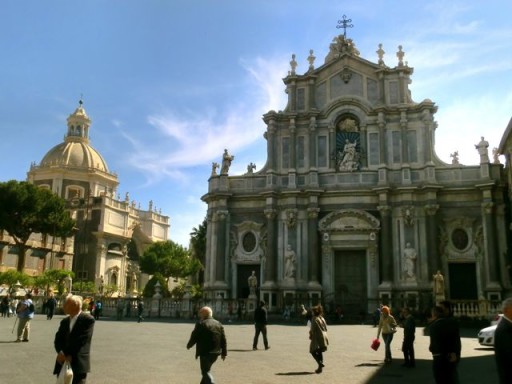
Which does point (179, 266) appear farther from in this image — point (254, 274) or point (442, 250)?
point (442, 250)

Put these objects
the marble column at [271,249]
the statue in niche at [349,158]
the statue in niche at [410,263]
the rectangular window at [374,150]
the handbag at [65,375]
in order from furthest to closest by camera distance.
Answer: the statue in niche at [349,158] → the rectangular window at [374,150] → the marble column at [271,249] → the statue in niche at [410,263] → the handbag at [65,375]

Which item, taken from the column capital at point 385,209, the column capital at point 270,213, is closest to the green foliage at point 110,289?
the column capital at point 270,213

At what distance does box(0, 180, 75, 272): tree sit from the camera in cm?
5009

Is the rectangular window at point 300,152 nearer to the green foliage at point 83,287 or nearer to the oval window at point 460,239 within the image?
the oval window at point 460,239

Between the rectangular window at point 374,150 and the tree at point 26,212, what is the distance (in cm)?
3405

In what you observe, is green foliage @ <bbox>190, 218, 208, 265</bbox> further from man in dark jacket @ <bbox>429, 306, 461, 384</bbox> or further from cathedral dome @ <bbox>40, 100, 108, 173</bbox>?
man in dark jacket @ <bbox>429, 306, 461, 384</bbox>

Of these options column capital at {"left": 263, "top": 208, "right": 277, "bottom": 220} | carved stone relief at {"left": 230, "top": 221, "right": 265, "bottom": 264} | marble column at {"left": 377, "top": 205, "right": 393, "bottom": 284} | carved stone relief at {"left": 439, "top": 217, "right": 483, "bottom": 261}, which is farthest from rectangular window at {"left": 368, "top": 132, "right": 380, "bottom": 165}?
carved stone relief at {"left": 230, "top": 221, "right": 265, "bottom": 264}

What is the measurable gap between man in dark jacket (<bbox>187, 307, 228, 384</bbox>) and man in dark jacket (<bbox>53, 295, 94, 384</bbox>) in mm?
1888

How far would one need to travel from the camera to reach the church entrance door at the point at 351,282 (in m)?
32.3

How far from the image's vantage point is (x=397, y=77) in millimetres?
35219

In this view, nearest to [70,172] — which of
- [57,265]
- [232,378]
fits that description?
[57,265]

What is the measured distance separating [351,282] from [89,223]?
134ft

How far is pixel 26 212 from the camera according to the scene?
51.2 m

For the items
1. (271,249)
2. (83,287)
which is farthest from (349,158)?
(83,287)
